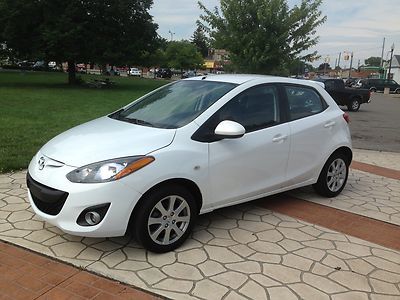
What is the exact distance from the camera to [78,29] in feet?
89.8

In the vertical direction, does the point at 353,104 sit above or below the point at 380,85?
below

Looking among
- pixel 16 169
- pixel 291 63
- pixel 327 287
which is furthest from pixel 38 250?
pixel 291 63

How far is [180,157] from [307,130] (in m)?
2.03

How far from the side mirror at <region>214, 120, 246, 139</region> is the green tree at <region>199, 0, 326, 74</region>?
14.8 metres

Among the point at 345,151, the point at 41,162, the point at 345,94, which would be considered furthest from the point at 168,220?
the point at 345,94

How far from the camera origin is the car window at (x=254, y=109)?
15.3 feet

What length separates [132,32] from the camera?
30.5m

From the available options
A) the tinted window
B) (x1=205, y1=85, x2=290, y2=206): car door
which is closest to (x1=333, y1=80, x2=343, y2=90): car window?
the tinted window

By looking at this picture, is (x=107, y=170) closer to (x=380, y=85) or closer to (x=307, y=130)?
(x=307, y=130)

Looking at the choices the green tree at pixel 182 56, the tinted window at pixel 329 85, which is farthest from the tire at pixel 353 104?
the green tree at pixel 182 56

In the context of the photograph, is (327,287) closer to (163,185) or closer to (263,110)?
(163,185)

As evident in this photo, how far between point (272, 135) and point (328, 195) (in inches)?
65.2

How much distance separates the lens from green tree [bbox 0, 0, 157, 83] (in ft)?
88.5

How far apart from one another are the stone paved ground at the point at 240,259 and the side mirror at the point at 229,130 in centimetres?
109
